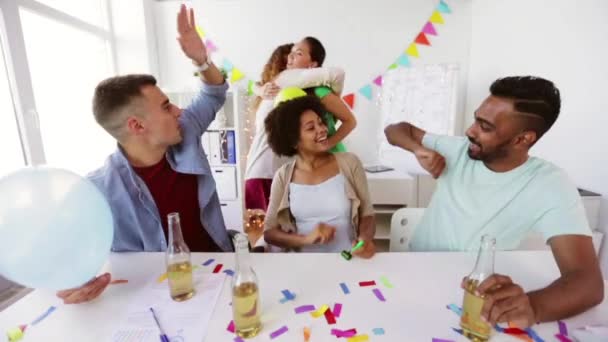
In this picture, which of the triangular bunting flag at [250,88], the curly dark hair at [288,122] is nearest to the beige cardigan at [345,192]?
the curly dark hair at [288,122]

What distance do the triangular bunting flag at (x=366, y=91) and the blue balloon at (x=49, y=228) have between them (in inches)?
103

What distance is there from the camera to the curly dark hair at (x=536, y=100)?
94 centimetres

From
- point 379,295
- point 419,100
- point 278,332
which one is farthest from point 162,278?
point 419,100

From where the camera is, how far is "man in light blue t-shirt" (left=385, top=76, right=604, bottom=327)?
77 centimetres

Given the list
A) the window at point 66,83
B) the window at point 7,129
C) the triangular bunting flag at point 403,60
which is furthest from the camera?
the triangular bunting flag at point 403,60

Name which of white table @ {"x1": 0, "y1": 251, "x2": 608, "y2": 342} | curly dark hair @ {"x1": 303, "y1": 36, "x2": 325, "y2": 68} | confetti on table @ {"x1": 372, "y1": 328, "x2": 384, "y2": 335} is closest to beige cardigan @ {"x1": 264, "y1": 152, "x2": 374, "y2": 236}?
white table @ {"x1": 0, "y1": 251, "x2": 608, "y2": 342}

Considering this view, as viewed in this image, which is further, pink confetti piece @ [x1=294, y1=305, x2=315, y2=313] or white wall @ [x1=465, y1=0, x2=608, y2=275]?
white wall @ [x1=465, y1=0, x2=608, y2=275]

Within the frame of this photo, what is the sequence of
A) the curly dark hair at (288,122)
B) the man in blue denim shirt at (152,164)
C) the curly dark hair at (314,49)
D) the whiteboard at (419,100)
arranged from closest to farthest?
the man in blue denim shirt at (152,164) < the curly dark hair at (288,122) < the curly dark hair at (314,49) < the whiteboard at (419,100)

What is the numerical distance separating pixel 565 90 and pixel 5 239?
2.53 m

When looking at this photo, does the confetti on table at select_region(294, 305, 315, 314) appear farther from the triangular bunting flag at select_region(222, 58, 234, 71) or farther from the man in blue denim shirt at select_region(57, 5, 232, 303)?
the triangular bunting flag at select_region(222, 58, 234, 71)

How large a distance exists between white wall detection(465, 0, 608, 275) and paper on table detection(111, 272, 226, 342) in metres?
1.99

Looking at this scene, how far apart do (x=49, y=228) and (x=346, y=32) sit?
2.84m

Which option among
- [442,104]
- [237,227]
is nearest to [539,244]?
[442,104]

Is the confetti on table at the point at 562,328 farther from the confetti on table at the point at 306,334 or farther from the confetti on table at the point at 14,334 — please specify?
the confetti on table at the point at 14,334
